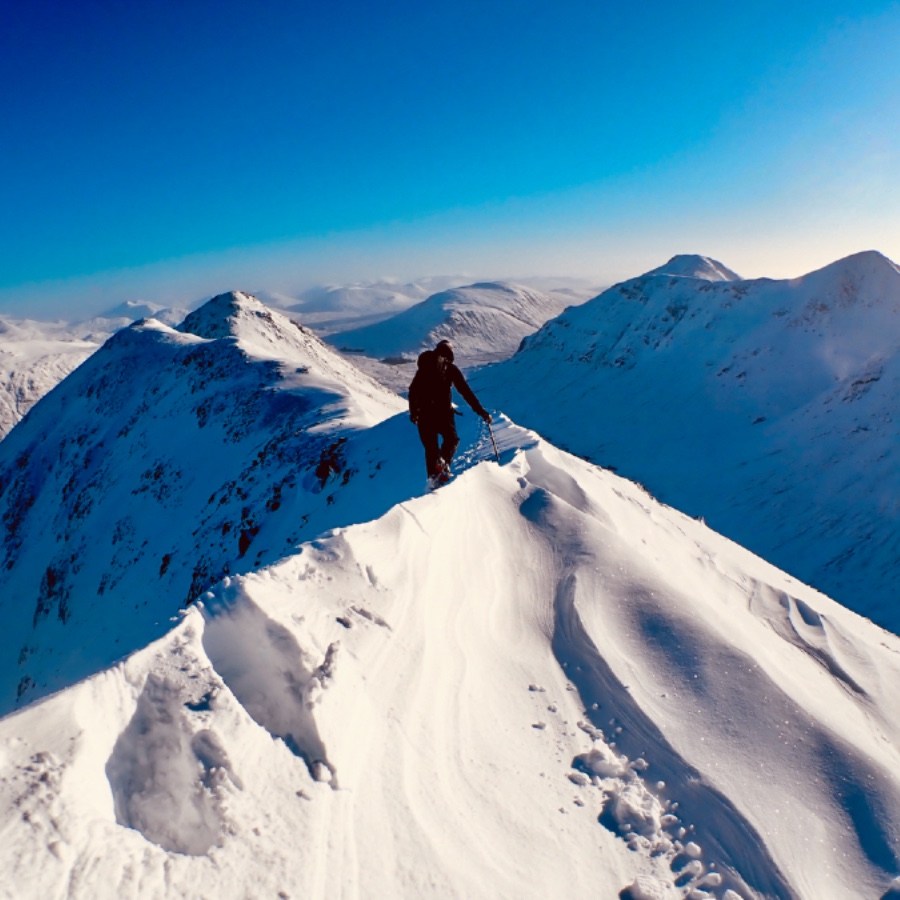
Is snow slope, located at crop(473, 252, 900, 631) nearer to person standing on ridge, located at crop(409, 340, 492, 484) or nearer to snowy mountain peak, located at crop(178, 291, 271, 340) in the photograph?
person standing on ridge, located at crop(409, 340, 492, 484)

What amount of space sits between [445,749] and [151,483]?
75.9 ft

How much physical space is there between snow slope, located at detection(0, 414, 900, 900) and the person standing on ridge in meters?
2.60

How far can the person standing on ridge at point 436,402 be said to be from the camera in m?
8.85

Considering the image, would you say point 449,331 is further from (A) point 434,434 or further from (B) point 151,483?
(A) point 434,434

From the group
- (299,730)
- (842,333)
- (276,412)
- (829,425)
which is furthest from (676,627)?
(842,333)

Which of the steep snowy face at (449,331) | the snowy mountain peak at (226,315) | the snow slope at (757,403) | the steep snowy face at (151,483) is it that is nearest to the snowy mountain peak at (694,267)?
the snow slope at (757,403)

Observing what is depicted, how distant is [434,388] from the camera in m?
9.03

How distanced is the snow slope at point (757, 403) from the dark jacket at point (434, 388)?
26.8 m

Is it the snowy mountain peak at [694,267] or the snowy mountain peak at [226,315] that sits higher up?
the snowy mountain peak at [694,267]

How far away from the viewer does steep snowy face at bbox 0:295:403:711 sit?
16031 millimetres

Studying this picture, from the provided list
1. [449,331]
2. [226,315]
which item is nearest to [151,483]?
[226,315]

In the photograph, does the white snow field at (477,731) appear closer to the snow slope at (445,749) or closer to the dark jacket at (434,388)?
the snow slope at (445,749)

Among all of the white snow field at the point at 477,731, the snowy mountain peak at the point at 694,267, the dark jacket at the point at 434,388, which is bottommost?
the white snow field at the point at 477,731

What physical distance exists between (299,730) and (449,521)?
11.7 feet
